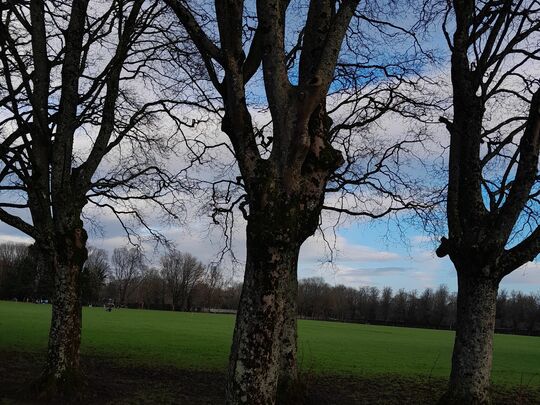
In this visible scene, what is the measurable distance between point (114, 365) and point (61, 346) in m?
7.19

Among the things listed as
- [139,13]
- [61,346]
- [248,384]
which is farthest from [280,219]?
[139,13]

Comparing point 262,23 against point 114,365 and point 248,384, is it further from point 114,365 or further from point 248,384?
point 114,365

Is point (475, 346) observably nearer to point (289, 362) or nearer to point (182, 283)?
point (289, 362)

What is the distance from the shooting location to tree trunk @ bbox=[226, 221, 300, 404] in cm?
582

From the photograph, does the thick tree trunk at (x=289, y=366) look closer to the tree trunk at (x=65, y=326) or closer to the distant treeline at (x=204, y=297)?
the tree trunk at (x=65, y=326)

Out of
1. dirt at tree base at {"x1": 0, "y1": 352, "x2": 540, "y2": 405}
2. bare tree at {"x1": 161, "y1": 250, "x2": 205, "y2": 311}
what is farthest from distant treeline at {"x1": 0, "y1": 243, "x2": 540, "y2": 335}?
dirt at tree base at {"x1": 0, "y1": 352, "x2": 540, "y2": 405}

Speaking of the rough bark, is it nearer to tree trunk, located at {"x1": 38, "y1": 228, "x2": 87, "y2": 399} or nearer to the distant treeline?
tree trunk, located at {"x1": 38, "y1": 228, "x2": 87, "y2": 399}

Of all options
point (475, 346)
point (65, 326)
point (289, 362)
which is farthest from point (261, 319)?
point (65, 326)

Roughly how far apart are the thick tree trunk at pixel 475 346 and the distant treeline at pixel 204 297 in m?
104

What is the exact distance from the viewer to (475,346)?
33.4ft

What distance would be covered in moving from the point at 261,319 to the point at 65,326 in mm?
6769

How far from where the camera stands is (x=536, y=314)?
12644 centimetres

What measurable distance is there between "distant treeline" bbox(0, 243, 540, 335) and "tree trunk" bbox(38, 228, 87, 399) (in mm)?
100273

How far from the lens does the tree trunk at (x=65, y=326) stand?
35.8 feet
